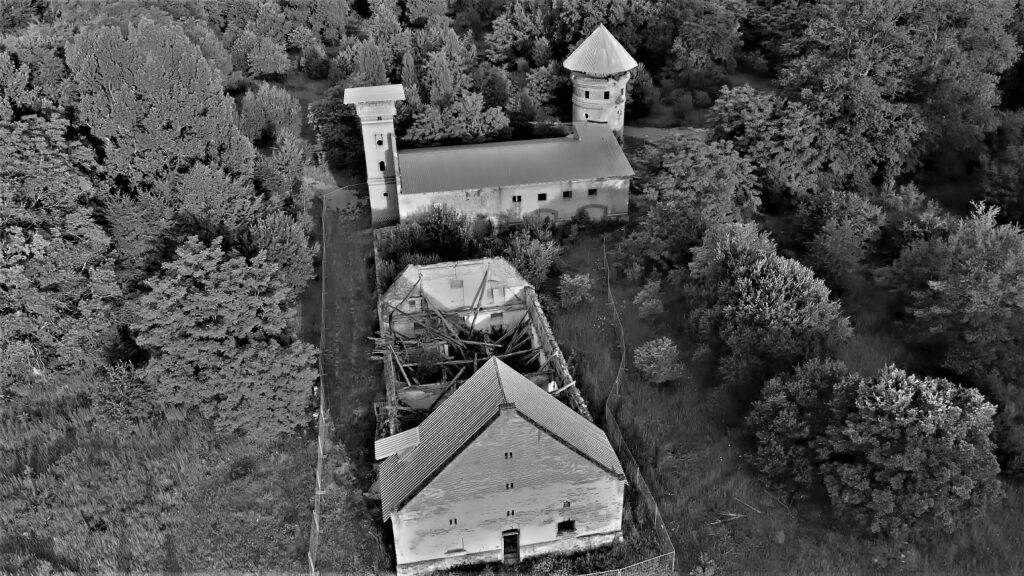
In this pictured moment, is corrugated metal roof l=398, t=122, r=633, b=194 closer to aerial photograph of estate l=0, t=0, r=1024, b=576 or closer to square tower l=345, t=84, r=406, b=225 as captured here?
aerial photograph of estate l=0, t=0, r=1024, b=576

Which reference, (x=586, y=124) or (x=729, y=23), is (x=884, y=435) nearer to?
(x=586, y=124)

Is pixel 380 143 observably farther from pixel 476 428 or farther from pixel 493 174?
pixel 476 428

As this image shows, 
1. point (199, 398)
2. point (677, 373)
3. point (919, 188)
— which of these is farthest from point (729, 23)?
point (199, 398)

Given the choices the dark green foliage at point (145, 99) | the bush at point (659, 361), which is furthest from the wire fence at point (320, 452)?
the bush at point (659, 361)

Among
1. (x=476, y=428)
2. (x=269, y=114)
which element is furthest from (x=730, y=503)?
(x=269, y=114)

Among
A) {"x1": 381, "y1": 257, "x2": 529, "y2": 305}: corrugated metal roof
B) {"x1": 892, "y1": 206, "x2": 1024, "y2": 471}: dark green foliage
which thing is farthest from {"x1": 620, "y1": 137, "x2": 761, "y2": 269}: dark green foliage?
{"x1": 892, "y1": 206, "x2": 1024, "y2": 471}: dark green foliage
